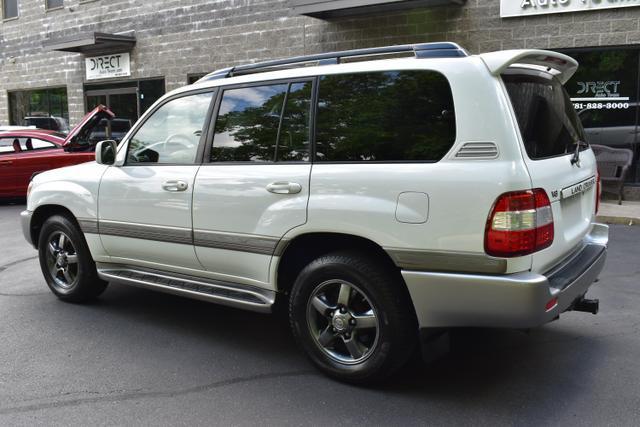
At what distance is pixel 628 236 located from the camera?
804 cm

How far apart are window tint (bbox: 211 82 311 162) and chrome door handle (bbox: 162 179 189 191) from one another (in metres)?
0.26

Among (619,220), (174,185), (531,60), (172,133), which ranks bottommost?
(619,220)

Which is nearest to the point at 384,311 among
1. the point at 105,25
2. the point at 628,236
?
the point at 628,236

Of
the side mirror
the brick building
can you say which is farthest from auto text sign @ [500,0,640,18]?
the side mirror

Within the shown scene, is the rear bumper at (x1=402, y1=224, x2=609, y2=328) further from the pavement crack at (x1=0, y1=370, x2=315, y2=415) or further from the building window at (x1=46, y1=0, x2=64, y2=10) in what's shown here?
the building window at (x1=46, y1=0, x2=64, y2=10)

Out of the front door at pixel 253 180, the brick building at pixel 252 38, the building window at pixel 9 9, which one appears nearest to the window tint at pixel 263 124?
the front door at pixel 253 180

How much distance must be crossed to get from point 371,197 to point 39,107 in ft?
66.8

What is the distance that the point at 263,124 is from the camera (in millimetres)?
3971

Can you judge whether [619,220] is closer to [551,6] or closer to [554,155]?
[551,6]

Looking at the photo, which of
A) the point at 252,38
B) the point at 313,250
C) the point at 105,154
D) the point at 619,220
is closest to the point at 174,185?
the point at 105,154

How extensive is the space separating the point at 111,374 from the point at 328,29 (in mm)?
10979

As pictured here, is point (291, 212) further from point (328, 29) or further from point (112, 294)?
point (328, 29)

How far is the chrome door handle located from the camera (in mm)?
4164

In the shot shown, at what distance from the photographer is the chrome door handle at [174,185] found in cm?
416
